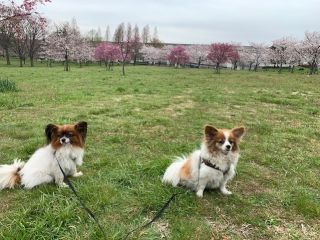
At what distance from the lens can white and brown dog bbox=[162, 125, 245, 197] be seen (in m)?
4.43

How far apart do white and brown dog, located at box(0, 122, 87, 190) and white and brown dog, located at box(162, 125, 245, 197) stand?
1.56 m

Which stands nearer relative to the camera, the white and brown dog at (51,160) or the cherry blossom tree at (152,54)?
the white and brown dog at (51,160)

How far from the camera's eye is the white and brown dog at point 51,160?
15.4ft

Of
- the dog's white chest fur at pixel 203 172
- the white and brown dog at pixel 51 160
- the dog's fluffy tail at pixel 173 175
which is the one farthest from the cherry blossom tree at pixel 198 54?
the white and brown dog at pixel 51 160

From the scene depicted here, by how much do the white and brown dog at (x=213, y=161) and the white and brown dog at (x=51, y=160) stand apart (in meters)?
1.56

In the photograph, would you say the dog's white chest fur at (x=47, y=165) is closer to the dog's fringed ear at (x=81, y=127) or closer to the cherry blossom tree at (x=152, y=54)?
the dog's fringed ear at (x=81, y=127)

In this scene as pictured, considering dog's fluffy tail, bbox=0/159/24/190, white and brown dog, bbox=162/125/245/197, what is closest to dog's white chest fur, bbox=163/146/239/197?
white and brown dog, bbox=162/125/245/197

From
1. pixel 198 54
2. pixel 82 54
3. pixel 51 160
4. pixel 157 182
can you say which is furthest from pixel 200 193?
pixel 198 54

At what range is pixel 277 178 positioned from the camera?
5.75 m

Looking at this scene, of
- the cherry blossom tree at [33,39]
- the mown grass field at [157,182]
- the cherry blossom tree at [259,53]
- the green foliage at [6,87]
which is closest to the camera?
the mown grass field at [157,182]

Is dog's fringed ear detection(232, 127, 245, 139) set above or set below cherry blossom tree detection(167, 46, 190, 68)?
above

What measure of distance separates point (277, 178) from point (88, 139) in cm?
404

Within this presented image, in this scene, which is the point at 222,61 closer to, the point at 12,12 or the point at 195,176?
the point at 12,12

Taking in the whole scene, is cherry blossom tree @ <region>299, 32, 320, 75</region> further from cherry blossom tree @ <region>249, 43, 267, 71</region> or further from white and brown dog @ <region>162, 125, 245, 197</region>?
white and brown dog @ <region>162, 125, 245, 197</region>
